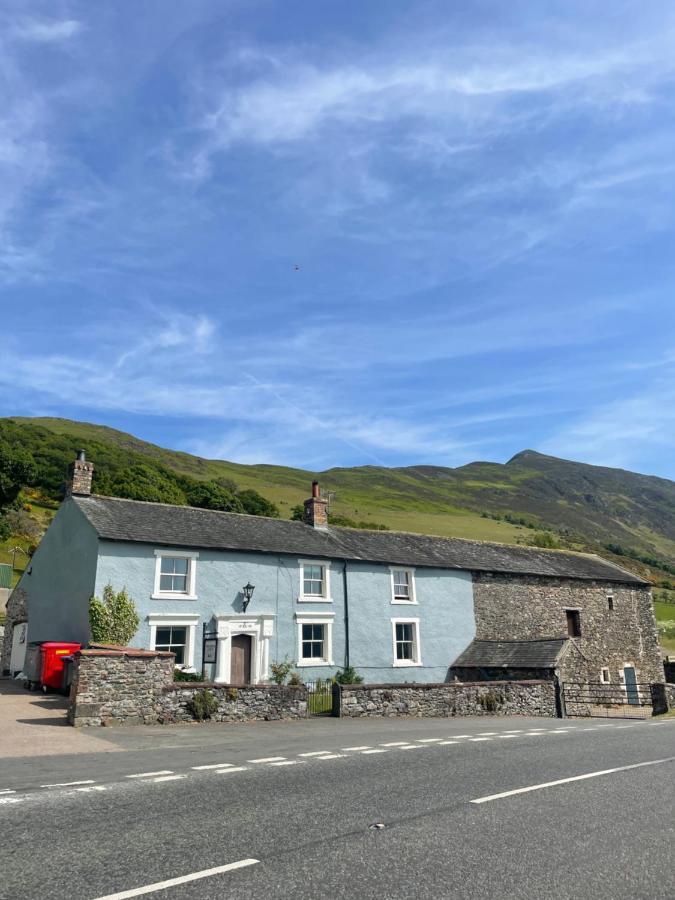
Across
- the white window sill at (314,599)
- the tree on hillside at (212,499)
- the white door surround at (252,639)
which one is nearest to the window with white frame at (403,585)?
the white window sill at (314,599)

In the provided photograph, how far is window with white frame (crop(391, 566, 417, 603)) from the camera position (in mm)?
31266

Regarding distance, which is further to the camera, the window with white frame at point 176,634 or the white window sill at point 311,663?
the white window sill at point 311,663

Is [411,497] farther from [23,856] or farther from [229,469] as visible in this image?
[23,856]

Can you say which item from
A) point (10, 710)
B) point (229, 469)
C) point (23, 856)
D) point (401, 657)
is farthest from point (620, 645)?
point (229, 469)

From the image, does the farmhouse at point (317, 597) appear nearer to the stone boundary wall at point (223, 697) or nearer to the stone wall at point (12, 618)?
the stone wall at point (12, 618)

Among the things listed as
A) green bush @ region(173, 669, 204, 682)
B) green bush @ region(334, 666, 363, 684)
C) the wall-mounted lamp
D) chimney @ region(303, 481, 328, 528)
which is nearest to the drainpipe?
green bush @ region(334, 666, 363, 684)

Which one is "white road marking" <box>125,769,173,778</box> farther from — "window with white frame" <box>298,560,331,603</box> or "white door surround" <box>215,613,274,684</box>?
"window with white frame" <box>298,560,331,603</box>

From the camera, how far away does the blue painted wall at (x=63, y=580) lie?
24.3 m

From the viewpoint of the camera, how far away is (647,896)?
503cm

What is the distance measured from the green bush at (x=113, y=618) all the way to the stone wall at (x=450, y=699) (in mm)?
8257

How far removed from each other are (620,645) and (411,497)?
142 meters

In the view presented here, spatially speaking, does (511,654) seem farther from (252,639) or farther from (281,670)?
(252,639)

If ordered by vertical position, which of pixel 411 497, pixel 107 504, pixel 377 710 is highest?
pixel 411 497

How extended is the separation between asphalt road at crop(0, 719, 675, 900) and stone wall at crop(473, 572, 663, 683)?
71.7 feet
